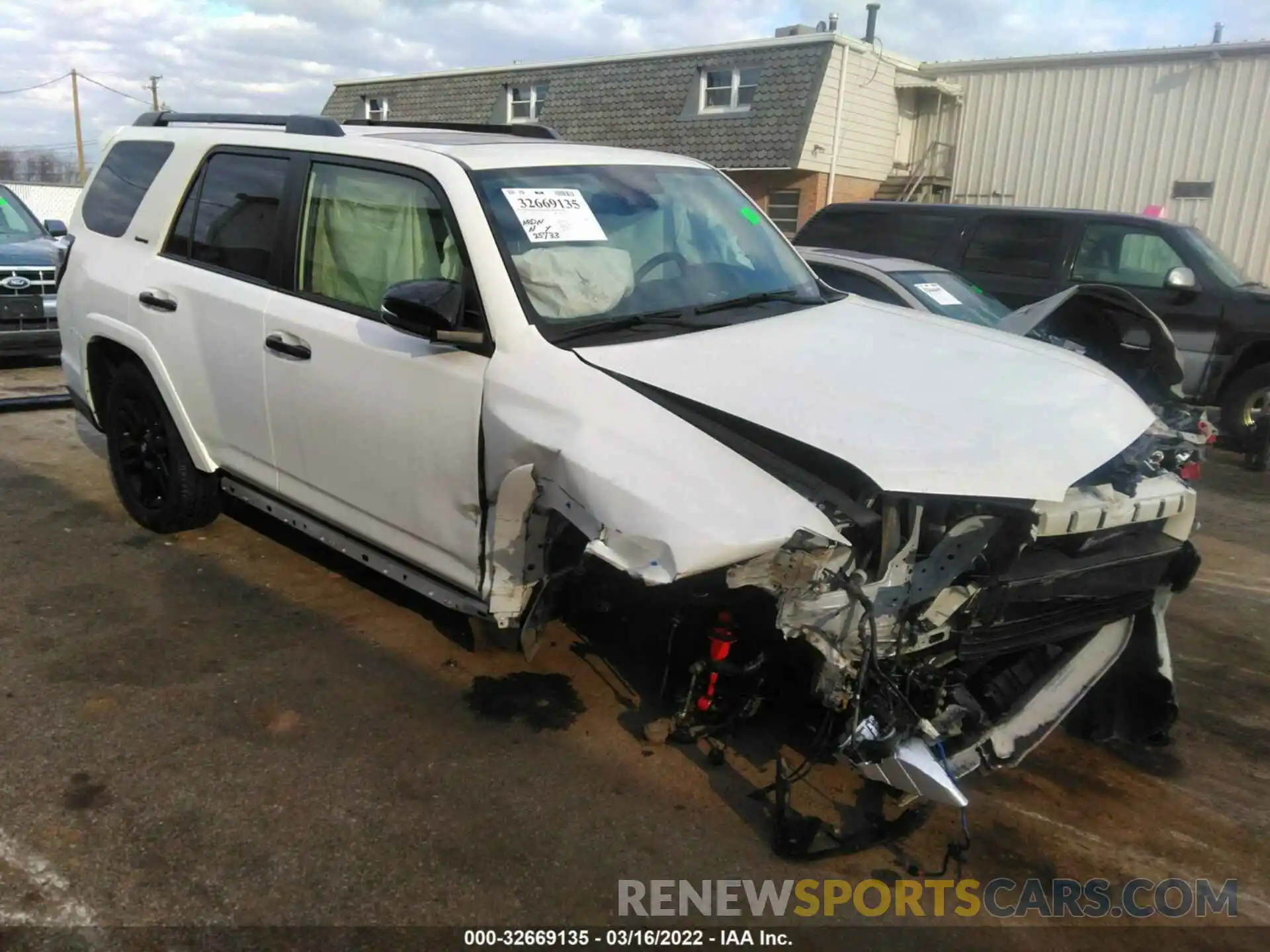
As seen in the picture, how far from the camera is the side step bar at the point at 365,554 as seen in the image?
3.51 m

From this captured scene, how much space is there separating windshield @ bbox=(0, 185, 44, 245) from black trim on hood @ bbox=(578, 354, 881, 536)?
9.47 meters

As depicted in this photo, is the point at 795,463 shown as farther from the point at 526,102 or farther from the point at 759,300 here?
the point at 526,102

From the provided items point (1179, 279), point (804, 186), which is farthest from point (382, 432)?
point (804, 186)

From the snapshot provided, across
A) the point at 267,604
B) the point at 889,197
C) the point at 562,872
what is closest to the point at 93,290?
the point at 267,604

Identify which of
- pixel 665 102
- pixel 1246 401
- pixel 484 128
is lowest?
pixel 1246 401

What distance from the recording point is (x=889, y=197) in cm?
2081

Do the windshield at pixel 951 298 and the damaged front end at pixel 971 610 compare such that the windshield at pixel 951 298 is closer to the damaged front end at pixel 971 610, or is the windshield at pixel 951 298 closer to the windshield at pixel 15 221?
the damaged front end at pixel 971 610

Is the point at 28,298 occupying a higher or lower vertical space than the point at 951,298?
lower

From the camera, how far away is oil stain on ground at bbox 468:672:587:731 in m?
3.63

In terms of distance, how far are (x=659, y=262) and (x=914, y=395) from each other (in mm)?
1193

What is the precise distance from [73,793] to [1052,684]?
314 centimetres

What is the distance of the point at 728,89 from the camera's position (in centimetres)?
2016

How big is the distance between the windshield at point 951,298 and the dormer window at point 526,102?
17.7 meters

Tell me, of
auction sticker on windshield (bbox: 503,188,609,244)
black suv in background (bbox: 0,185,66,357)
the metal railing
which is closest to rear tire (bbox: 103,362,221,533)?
auction sticker on windshield (bbox: 503,188,609,244)
